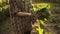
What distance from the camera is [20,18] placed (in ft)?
7.14

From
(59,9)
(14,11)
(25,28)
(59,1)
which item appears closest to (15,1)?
(14,11)

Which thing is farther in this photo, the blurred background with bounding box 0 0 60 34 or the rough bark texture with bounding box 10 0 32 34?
the blurred background with bounding box 0 0 60 34

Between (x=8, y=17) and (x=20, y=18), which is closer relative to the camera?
(x=20, y=18)

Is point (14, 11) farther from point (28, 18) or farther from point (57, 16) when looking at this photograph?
point (57, 16)

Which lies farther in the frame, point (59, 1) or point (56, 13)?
point (59, 1)

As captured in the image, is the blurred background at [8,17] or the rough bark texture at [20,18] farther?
the blurred background at [8,17]

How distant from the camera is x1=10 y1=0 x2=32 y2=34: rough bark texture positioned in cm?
215

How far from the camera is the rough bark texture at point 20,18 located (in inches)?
84.7

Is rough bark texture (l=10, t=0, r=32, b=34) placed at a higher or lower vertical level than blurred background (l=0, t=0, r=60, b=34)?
higher

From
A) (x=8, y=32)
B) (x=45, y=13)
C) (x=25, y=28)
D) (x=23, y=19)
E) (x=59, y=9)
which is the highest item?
(x=45, y=13)

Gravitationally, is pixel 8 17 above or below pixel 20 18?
below

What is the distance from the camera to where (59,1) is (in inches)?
317

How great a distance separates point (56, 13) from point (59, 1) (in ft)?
4.93

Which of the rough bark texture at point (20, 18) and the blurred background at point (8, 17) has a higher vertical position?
the rough bark texture at point (20, 18)
